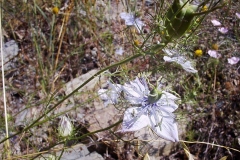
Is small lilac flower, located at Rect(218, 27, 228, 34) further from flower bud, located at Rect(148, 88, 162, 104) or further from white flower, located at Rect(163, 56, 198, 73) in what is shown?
flower bud, located at Rect(148, 88, 162, 104)

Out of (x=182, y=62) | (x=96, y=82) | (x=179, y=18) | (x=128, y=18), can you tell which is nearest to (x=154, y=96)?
(x=179, y=18)

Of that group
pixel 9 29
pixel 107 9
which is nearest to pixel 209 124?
pixel 107 9

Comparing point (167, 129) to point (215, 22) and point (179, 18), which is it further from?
point (215, 22)

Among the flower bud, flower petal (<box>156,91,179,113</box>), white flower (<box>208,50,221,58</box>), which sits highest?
the flower bud

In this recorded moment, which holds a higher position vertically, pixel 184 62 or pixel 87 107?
pixel 184 62

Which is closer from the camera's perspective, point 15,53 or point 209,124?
point 209,124

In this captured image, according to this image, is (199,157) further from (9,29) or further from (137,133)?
(9,29)

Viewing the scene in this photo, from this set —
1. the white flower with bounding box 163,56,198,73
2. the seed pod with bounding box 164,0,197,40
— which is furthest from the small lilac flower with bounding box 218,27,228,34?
the seed pod with bounding box 164,0,197,40
